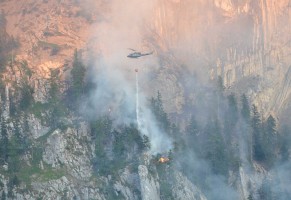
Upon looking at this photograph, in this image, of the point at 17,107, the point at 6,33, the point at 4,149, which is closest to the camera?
the point at 4,149

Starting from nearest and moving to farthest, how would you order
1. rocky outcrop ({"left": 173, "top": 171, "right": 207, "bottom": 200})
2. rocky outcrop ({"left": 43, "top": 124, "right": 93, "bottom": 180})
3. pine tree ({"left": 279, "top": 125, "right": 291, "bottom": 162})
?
1. rocky outcrop ({"left": 43, "top": 124, "right": 93, "bottom": 180})
2. rocky outcrop ({"left": 173, "top": 171, "right": 207, "bottom": 200})
3. pine tree ({"left": 279, "top": 125, "right": 291, "bottom": 162})

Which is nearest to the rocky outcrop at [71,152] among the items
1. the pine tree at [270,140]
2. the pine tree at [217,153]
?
the pine tree at [217,153]

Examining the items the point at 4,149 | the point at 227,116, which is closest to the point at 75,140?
the point at 4,149

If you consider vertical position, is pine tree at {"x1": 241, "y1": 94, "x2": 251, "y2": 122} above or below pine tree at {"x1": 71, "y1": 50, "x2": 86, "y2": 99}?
below

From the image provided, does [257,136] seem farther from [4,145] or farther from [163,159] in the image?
[4,145]

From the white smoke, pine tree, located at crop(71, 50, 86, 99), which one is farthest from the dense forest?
the white smoke

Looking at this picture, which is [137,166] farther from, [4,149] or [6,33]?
[6,33]

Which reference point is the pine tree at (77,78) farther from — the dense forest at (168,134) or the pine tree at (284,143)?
the pine tree at (284,143)

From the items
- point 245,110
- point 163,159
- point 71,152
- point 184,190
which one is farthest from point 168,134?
point 71,152

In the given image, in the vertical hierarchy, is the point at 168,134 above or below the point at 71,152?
below

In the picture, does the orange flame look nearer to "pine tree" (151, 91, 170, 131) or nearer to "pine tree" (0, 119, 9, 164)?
"pine tree" (151, 91, 170, 131)

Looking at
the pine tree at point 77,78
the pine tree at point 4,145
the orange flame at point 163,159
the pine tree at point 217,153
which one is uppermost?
the pine tree at point 77,78
